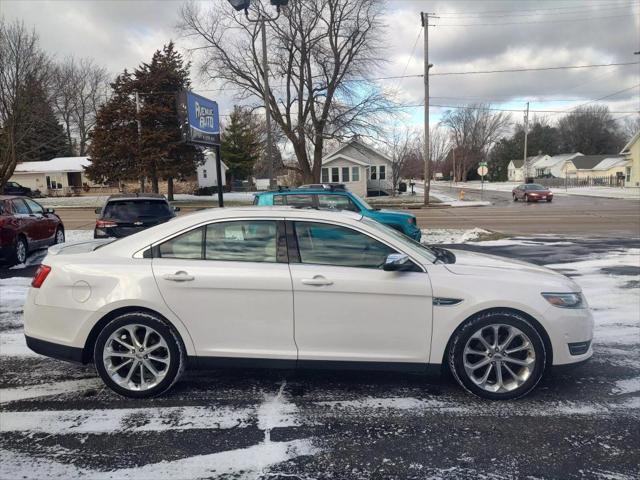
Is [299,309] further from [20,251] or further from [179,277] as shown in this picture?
[20,251]

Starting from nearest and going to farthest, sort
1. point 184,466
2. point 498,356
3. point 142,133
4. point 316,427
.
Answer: point 184,466 → point 316,427 → point 498,356 → point 142,133

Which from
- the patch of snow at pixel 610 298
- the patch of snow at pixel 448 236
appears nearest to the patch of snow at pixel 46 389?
the patch of snow at pixel 610 298

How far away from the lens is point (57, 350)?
12.4ft

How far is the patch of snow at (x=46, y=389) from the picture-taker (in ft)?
12.5

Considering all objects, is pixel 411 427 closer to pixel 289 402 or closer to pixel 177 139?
pixel 289 402

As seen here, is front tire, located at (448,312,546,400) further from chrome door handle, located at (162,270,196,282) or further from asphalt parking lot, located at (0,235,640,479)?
chrome door handle, located at (162,270,196,282)

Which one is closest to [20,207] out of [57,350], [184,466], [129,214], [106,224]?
[106,224]

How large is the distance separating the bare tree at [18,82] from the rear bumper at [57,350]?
31.1 m

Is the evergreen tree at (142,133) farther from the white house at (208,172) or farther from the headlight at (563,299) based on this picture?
the headlight at (563,299)

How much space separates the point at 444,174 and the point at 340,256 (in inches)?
4888

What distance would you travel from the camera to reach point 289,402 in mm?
3664

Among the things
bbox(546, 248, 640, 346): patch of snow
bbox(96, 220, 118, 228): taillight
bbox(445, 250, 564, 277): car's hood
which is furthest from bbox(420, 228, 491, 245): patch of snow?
bbox(445, 250, 564, 277): car's hood

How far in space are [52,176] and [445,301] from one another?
60.3 metres

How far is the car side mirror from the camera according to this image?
352cm
